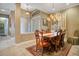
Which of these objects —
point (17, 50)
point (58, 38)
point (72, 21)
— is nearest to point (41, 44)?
point (58, 38)

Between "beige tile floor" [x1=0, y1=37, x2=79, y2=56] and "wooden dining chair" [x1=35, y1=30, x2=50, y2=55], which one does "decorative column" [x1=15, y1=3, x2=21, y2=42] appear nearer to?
"beige tile floor" [x1=0, y1=37, x2=79, y2=56]

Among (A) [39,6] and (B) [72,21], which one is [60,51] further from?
(A) [39,6]

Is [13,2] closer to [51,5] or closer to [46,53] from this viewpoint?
[51,5]

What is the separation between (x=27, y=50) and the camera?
7.74 feet

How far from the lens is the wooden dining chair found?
232cm

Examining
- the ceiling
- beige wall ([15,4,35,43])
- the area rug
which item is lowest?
the area rug

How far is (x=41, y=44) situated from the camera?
2320mm

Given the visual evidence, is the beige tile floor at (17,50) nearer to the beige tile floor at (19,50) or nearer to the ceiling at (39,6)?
the beige tile floor at (19,50)

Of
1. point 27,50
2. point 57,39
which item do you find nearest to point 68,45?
point 57,39

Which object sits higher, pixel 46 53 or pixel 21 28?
pixel 21 28

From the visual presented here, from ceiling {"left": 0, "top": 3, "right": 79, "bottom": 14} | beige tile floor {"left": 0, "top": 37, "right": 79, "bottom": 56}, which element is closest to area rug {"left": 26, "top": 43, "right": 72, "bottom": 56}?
beige tile floor {"left": 0, "top": 37, "right": 79, "bottom": 56}

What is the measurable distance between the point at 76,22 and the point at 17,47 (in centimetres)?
124

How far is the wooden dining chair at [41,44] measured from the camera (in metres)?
2.32

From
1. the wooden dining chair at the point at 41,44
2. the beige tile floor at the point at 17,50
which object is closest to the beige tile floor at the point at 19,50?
the beige tile floor at the point at 17,50
